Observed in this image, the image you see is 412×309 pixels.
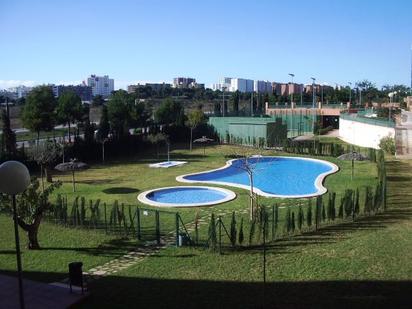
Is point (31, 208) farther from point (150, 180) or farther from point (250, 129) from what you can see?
point (250, 129)

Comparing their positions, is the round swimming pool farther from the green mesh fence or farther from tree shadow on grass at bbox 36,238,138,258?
the green mesh fence

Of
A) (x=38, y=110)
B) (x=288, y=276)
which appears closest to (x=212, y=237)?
(x=288, y=276)

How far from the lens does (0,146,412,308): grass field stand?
9320 mm

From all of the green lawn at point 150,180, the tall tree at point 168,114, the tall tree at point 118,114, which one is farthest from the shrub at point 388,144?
the tall tree at point 118,114

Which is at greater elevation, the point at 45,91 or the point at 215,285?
the point at 45,91

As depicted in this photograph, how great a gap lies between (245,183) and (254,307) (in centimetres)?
1570

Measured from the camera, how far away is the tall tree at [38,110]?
99.6 ft

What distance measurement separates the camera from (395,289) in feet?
31.0

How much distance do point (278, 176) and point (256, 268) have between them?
1606 cm

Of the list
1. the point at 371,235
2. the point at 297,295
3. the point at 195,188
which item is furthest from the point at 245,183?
the point at 297,295

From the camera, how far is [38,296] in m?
9.46

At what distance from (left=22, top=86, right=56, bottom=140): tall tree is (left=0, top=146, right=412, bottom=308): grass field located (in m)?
14.7

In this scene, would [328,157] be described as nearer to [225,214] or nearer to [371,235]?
[225,214]

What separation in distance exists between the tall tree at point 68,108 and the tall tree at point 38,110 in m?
2.72
